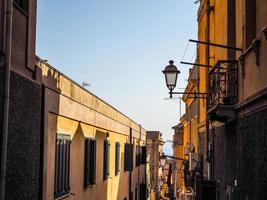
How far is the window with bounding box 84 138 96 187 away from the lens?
15227 millimetres

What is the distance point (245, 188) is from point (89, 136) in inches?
272

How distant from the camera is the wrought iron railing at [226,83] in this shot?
10930mm

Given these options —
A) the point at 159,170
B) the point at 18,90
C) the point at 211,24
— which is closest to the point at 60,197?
the point at 18,90

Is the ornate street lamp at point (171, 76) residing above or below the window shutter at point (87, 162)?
above

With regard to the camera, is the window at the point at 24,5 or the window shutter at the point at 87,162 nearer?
the window at the point at 24,5

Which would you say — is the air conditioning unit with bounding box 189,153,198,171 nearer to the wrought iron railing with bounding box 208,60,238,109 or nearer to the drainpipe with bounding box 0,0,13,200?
the wrought iron railing with bounding box 208,60,238,109

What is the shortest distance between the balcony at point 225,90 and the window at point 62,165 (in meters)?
3.31

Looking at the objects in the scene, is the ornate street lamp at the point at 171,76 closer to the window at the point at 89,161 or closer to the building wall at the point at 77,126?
the building wall at the point at 77,126

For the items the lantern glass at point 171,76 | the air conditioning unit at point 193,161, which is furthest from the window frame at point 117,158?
the lantern glass at point 171,76

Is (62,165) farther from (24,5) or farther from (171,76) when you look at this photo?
(24,5)

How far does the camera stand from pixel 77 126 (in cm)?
1384

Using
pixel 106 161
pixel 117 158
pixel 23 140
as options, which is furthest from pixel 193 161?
pixel 23 140

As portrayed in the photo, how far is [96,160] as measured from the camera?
17.1 metres

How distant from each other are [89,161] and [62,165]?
348 centimetres
